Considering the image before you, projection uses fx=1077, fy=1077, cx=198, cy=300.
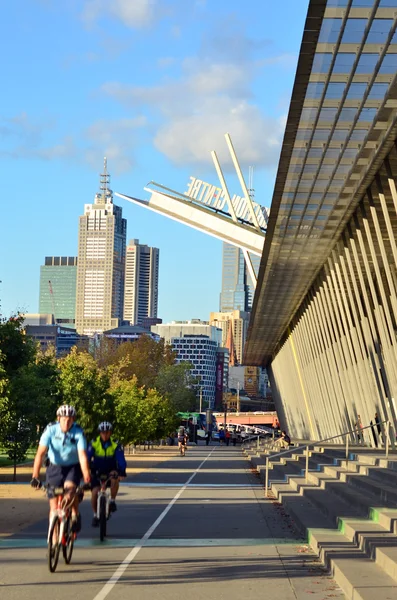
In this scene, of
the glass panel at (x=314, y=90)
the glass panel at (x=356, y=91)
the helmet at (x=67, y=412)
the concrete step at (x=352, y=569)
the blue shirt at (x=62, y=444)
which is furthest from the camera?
the glass panel at (x=356, y=91)

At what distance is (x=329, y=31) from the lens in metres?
17.7

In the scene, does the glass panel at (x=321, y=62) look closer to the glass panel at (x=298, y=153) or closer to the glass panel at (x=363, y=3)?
the glass panel at (x=363, y=3)

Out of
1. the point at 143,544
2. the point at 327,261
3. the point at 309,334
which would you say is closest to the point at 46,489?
the point at 143,544

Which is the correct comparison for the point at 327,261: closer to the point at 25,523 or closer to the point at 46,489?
the point at 25,523

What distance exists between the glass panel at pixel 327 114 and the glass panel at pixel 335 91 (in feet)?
2.14

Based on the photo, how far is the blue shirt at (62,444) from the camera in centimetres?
1190

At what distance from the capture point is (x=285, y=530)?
55.6ft

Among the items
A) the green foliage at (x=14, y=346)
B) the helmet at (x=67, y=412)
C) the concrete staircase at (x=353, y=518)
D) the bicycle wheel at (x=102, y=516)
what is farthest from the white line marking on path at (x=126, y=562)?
the green foliage at (x=14, y=346)

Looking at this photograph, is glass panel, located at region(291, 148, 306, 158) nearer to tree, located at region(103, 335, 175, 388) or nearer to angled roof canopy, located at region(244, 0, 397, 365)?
angled roof canopy, located at region(244, 0, 397, 365)

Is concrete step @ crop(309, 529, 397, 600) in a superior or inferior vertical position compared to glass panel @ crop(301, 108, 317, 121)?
inferior

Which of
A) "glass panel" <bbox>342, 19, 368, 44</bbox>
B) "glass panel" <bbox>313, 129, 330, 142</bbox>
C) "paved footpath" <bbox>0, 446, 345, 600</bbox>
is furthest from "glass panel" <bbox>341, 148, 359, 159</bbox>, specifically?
"paved footpath" <bbox>0, 446, 345, 600</bbox>

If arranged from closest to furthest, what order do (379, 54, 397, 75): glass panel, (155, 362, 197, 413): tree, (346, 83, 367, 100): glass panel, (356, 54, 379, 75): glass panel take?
(379, 54, 397, 75): glass panel, (356, 54, 379, 75): glass panel, (346, 83, 367, 100): glass panel, (155, 362, 197, 413): tree

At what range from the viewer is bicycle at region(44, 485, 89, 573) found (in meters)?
11.5

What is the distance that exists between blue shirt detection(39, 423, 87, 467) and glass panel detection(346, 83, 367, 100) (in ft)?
35.6
